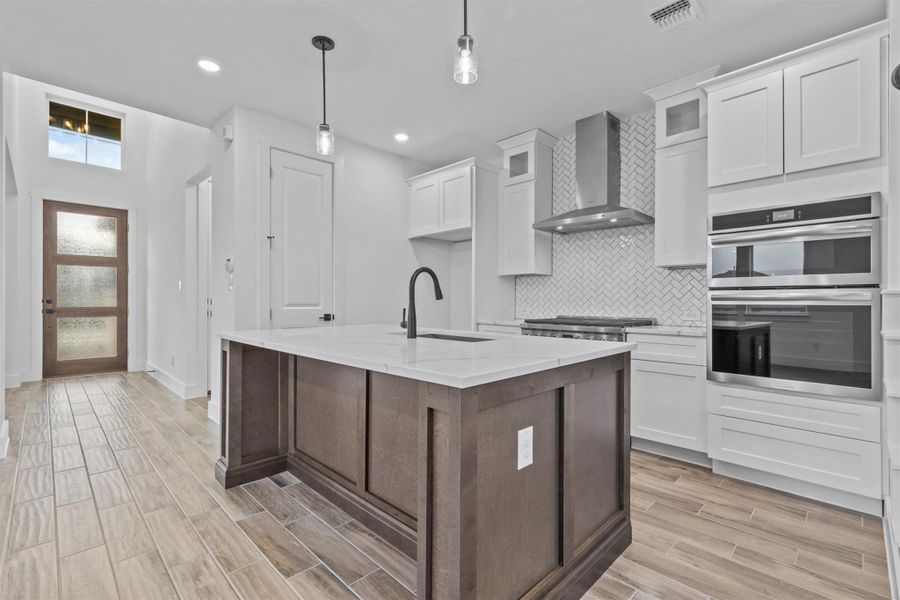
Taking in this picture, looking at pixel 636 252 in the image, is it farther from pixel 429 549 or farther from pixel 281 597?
pixel 281 597

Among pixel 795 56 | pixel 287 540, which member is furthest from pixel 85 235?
pixel 795 56

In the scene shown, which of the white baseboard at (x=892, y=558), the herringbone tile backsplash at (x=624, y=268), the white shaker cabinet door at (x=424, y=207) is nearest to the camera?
the white baseboard at (x=892, y=558)

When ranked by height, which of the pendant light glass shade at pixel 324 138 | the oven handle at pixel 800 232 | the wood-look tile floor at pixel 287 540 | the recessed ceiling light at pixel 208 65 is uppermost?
the recessed ceiling light at pixel 208 65

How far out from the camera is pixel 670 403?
298 centimetres

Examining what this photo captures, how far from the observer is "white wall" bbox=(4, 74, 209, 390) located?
17.0 feet

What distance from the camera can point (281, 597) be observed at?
5.18ft

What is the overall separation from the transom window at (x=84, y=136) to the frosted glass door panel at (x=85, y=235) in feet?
2.58

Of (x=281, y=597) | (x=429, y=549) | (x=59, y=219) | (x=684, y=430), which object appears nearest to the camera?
(x=429, y=549)

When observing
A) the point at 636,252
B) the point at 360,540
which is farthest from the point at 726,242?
the point at 360,540

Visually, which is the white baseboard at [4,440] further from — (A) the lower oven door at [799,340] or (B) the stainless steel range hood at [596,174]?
(A) the lower oven door at [799,340]

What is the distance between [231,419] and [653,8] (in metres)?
3.28

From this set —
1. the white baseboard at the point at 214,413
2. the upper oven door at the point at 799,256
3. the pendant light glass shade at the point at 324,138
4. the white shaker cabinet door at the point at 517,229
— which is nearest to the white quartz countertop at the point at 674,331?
the upper oven door at the point at 799,256

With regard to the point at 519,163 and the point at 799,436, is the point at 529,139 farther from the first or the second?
the point at 799,436

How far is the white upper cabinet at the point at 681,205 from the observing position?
3.02 meters
